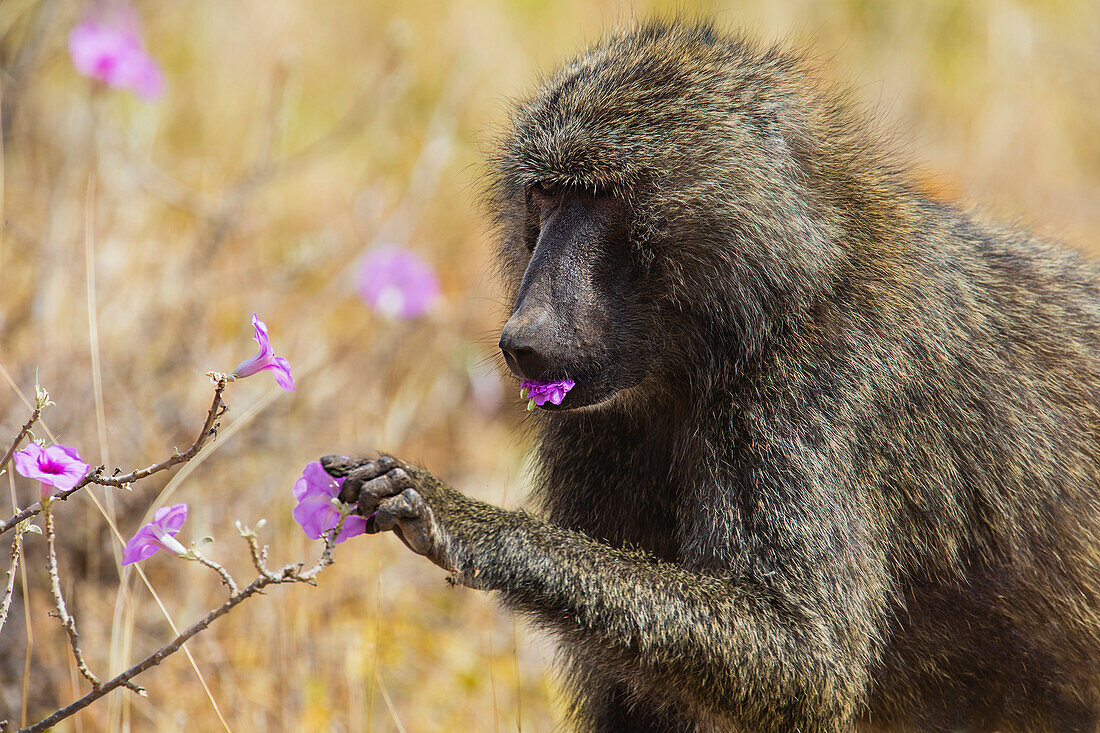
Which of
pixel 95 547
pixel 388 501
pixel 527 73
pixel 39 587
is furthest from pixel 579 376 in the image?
pixel 527 73

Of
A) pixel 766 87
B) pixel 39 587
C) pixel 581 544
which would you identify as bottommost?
pixel 39 587

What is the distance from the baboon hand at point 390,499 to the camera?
208 cm

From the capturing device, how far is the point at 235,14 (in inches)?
294

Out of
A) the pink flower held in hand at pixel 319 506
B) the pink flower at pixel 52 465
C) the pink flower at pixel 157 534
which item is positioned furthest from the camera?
the pink flower held in hand at pixel 319 506

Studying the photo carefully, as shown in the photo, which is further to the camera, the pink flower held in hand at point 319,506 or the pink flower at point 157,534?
the pink flower held in hand at point 319,506

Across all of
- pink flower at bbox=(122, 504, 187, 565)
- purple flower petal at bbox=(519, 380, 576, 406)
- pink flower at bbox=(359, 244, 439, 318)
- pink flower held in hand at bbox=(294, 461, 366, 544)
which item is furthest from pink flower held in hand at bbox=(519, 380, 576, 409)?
pink flower at bbox=(359, 244, 439, 318)

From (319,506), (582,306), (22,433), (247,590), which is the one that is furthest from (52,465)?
(582,306)

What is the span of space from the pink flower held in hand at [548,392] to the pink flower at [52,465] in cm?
87

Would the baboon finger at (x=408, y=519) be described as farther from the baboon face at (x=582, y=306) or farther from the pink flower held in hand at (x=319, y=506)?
the baboon face at (x=582, y=306)

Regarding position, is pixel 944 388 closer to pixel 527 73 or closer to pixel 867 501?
pixel 867 501

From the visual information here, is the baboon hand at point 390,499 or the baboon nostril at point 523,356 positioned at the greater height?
the baboon nostril at point 523,356

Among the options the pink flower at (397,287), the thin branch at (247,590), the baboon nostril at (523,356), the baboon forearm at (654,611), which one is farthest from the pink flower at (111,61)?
the thin branch at (247,590)

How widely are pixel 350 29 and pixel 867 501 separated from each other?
21.8ft

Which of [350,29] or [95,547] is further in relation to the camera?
[350,29]
